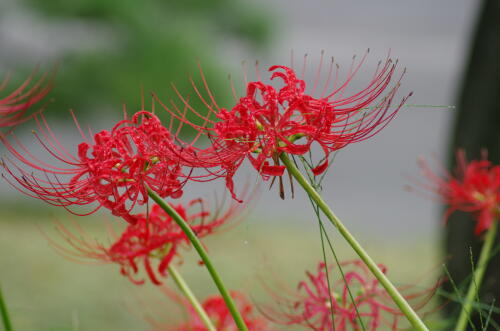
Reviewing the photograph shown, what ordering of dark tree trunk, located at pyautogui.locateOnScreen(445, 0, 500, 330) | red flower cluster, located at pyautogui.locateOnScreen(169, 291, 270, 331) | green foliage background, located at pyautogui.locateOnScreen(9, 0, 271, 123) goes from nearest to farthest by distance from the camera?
red flower cluster, located at pyautogui.locateOnScreen(169, 291, 270, 331)
dark tree trunk, located at pyautogui.locateOnScreen(445, 0, 500, 330)
green foliage background, located at pyautogui.locateOnScreen(9, 0, 271, 123)

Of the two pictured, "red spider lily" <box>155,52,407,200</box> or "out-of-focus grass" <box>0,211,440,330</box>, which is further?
"out-of-focus grass" <box>0,211,440,330</box>

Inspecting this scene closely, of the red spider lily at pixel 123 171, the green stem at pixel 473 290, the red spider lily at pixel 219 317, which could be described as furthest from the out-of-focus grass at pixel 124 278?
the red spider lily at pixel 123 171

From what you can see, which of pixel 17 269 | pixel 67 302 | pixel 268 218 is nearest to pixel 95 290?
pixel 67 302

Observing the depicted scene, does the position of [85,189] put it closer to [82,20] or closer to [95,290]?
[95,290]

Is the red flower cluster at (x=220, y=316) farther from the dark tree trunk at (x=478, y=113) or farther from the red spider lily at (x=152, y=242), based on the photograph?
the dark tree trunk at (x=478, y=113)

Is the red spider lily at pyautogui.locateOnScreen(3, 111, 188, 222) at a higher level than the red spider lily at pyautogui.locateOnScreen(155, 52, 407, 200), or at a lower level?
lower

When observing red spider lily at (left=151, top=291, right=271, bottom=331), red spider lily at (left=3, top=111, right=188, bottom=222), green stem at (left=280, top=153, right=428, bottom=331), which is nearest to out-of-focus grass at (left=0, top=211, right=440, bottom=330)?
red spider lily at (left=151, top=291, right=271, bottom=331)

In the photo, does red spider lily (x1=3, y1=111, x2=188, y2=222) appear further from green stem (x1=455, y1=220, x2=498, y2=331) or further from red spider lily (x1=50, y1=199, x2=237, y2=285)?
green stem (x1=455, y1=220, x2=498, y2=331)
